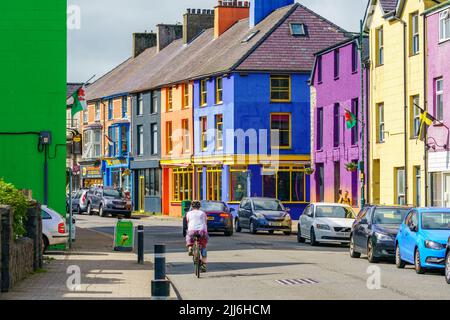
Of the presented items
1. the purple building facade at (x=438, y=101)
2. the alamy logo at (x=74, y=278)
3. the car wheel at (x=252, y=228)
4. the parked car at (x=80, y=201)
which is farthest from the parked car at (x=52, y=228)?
the parked car at (x=80, y=201)

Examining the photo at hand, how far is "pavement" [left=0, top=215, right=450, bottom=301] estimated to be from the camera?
2027 centimetres

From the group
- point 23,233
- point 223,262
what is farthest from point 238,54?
point 23,233

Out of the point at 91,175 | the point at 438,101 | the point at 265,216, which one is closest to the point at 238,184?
the point at 265,216

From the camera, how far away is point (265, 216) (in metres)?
47.2

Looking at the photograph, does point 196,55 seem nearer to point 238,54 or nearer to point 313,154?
point 238,54

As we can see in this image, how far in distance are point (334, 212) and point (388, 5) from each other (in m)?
12.7

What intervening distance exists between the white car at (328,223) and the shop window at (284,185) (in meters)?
26.6

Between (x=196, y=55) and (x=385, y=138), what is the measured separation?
29621 millimetres

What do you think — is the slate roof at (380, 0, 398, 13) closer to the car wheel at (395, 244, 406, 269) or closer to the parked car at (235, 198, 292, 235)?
the parked car at (235, 198, 292, 235)

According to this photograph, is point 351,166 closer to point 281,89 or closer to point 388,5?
point 388,5

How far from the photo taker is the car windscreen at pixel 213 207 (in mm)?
45625

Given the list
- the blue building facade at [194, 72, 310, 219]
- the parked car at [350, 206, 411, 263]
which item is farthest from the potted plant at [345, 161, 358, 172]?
the parked car at [350, 206, 411, 263]

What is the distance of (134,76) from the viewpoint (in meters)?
85.6

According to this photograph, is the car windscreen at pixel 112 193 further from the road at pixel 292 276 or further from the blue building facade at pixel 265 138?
the road at pixel 292 276
